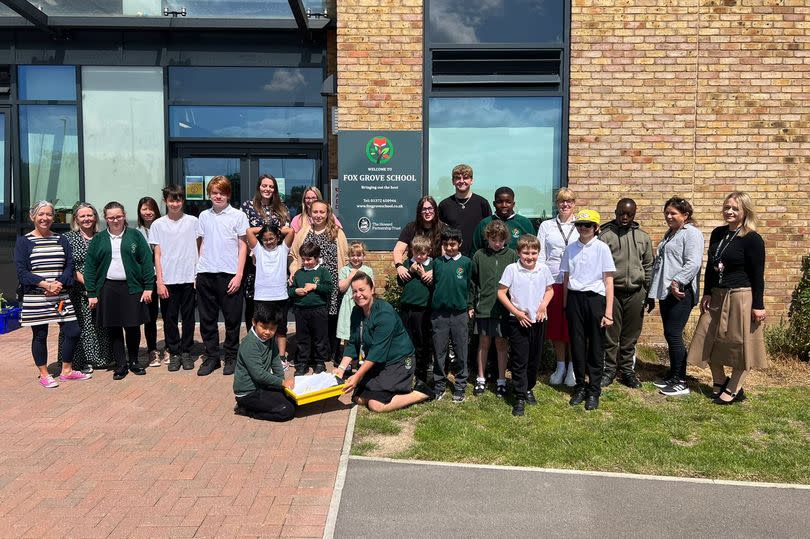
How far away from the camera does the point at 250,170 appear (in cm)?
956

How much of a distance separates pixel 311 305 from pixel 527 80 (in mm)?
4163

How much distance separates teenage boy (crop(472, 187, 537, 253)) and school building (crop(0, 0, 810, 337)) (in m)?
2.15

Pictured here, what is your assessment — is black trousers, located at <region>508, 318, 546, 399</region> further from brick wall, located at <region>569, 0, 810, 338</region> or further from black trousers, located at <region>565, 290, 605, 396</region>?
brick wall, located at <region>569, 0, 810, 338</region>

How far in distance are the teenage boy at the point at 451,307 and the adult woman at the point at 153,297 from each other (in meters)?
3.04

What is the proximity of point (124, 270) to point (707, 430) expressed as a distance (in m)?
5.60

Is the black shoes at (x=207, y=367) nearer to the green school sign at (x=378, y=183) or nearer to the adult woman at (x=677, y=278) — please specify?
the green school sign at (x=378, y=183)

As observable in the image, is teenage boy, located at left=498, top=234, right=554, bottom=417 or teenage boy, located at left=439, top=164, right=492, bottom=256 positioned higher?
teenage boy, located at left=439, top=164, right=492, bottom=256

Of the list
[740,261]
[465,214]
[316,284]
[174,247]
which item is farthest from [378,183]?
[740,261]

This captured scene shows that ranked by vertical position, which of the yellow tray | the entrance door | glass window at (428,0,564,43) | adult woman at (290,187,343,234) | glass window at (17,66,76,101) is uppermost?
glass window at (428,0,564,43)

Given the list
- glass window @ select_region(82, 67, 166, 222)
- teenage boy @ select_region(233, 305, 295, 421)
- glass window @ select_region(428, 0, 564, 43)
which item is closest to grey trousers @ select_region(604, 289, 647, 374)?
teenage boy @ select_region(233, 305, 295, 421)

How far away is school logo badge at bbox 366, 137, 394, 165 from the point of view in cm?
779

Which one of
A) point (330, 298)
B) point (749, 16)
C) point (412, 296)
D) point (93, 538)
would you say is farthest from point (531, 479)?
point (749, 16)

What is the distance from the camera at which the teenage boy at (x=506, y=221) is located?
19.2ft

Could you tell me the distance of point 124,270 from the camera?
6.29m
